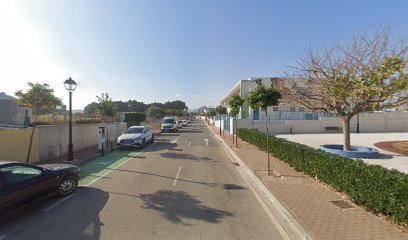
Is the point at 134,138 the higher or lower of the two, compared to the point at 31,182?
higher

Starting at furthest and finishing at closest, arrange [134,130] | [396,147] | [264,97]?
[134,130] → [396,147] → [264,97]

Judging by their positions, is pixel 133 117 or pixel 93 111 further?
pixel 93 111

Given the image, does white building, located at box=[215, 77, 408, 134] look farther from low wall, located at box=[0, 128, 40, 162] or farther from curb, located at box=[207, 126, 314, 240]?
curb, located at box=[207, 126, 314, 240]

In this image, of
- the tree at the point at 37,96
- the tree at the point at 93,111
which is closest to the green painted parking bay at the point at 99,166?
the tree at the point at 93,111

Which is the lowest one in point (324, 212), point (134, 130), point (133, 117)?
point (324, 212)

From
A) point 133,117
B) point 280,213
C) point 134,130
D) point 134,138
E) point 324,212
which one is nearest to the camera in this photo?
point 324,212

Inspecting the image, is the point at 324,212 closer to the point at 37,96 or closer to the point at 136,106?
the point at 37,96

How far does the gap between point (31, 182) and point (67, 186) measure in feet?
4.67

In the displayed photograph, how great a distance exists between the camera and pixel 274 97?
10977mm

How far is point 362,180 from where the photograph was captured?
20.9 ft

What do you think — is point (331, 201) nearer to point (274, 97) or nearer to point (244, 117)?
point (274, 97)

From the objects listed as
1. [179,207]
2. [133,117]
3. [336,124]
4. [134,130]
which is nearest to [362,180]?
[179,207]

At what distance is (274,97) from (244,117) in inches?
925

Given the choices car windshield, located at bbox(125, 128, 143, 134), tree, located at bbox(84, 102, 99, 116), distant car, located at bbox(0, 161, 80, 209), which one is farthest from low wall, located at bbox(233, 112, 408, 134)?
distant car, located at bbox(0, 161, 80, 209)
